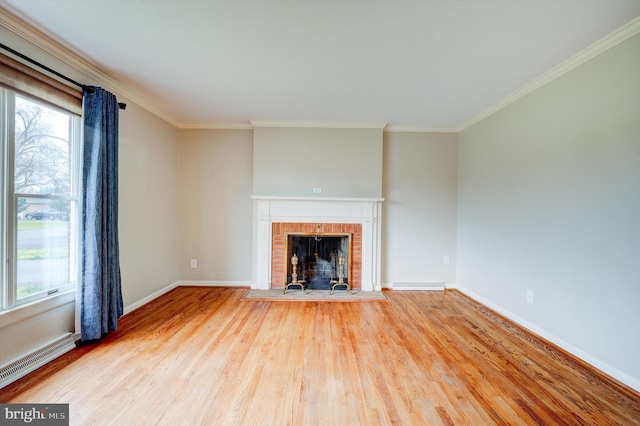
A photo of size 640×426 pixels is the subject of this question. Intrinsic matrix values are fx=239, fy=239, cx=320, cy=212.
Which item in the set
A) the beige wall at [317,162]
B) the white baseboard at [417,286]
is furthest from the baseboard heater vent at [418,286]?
the beige wall at [317,162]

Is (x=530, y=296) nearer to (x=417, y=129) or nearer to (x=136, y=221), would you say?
(x=417, y=129)

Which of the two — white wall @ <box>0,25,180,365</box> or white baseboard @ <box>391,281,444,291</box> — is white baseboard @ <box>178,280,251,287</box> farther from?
white baseboard @ <box>391,281,444,291</box>

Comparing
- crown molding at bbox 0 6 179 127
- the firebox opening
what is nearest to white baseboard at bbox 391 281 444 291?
the firebox opening

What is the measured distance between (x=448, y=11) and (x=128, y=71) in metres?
2.65

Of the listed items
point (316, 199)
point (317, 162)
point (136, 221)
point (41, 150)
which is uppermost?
point (317, 162)

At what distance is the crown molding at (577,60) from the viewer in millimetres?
1609

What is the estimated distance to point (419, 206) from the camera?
11.9 ft

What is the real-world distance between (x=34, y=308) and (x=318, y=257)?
2775 millimetres

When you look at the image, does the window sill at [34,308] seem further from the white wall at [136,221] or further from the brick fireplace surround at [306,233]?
the brick fireplace surround at [306,233]

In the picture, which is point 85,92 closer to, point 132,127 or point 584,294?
point 132,127

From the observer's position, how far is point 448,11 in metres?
1.46

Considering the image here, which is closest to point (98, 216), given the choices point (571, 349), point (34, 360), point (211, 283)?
point (34, 360)

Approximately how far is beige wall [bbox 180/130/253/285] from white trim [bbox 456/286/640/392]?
3272mm

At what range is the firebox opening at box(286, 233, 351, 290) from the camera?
11.6 ft
